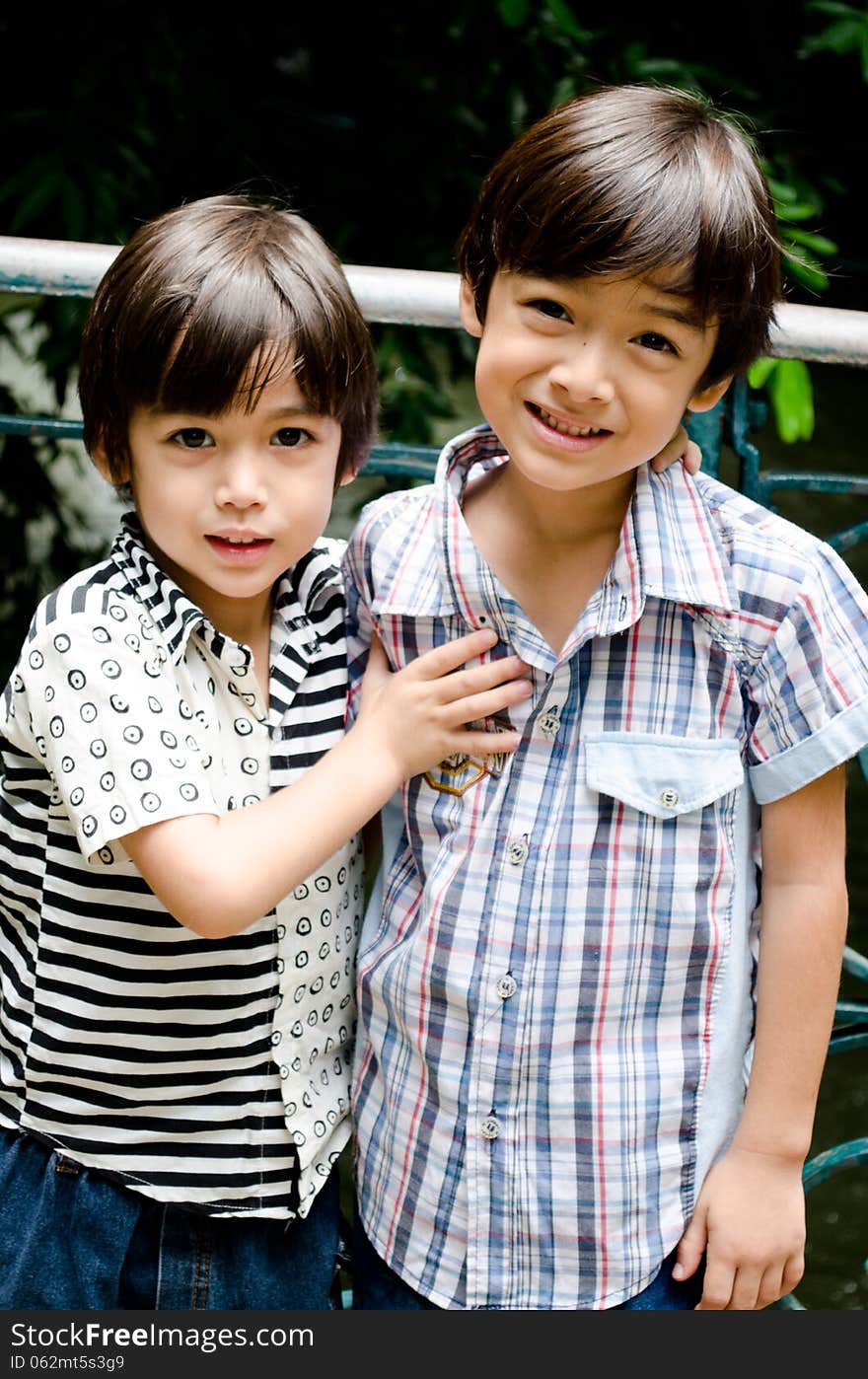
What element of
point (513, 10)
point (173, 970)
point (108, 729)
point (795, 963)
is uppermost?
point (513, 10)

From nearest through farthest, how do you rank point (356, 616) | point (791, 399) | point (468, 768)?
point (468, 768), point (356, 616), point (791, 399)

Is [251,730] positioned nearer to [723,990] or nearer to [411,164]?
[723,990]

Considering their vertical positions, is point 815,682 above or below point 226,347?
below

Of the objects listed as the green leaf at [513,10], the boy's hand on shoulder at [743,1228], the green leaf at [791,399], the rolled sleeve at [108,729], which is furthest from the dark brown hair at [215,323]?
the green leaf at [513,10]

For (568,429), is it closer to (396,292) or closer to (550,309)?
(550,309)

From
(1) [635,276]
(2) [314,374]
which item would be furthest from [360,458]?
(1) [635,276]

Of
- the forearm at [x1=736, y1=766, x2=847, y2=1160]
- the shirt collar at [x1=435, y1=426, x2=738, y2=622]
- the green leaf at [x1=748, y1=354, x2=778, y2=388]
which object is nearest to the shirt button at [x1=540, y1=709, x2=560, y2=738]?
the shirt collar at [x1=435, y1=426, x2=738, y2=622]

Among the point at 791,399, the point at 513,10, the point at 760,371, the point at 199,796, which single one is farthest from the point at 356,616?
the point at 513,10

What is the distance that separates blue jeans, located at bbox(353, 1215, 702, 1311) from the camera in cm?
149

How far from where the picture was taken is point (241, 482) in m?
1.39

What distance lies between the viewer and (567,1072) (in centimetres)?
145

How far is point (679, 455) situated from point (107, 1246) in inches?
39.8

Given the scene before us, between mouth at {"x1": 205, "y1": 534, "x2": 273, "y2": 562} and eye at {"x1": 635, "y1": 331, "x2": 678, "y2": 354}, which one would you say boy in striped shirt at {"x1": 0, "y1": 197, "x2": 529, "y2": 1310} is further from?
eye at {"x1": 635, "y1": 331, "x2": 678, "y2": 354}

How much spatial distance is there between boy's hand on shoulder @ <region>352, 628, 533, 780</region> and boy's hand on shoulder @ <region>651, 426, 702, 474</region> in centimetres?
24
